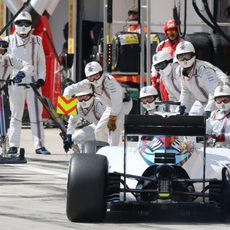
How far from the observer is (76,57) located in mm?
25516

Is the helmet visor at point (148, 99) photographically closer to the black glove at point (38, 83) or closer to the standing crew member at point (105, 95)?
the standing crew member at point (105, 95)

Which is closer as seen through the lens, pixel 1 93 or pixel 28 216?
pixel 28 216

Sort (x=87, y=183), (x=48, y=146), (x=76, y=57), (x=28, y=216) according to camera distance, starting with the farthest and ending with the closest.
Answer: (x=76, y=57)
(x=48, y=146)
(x=28, y=216)
(x=87, y=183)

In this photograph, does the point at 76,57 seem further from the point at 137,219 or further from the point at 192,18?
the point at 137,219

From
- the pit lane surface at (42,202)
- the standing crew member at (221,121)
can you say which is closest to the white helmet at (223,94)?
the standing crew member at (221,121)

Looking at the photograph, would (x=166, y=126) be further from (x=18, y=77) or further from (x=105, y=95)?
(x=18, y=77)

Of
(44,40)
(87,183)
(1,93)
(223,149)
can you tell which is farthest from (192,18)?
(87,183)

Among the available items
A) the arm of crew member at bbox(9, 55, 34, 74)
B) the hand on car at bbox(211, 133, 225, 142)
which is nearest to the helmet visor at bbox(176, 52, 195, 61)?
the hand on car at bbox(211, 133, 225, 142)

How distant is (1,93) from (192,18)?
5.14m

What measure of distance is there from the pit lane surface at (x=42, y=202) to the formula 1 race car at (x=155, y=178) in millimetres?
150

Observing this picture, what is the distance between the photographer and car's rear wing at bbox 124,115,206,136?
10.9 metres

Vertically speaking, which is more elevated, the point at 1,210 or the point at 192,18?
the point at 192,18

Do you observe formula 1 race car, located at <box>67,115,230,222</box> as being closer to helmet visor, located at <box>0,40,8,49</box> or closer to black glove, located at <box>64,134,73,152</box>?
black glove, located at <box>64,134,73,152</box>

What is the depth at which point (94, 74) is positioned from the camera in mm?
16078
